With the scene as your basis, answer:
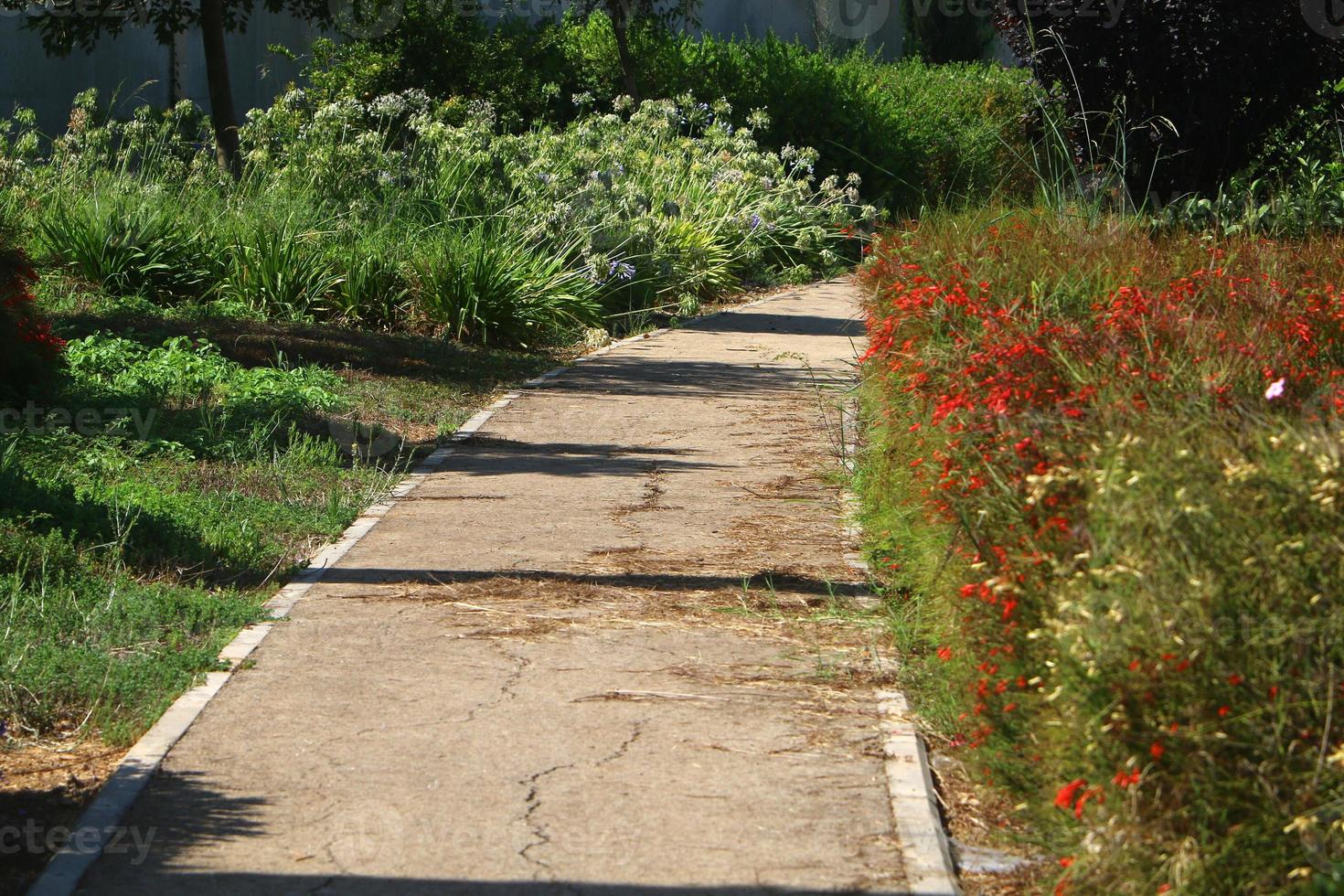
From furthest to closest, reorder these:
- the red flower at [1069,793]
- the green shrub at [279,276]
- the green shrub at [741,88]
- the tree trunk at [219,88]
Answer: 1. the green shrub at [741,88]
2. the tree trunk at [219,88]
3. the green shrub at [279,276]
4. the red flower at [1069,793]

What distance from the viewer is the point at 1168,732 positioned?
3264mm

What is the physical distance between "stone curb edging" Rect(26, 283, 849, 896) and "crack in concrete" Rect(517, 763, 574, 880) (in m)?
1.04

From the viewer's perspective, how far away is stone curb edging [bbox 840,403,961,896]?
3.90 m

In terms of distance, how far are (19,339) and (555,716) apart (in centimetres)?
542

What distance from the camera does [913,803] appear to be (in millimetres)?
4336

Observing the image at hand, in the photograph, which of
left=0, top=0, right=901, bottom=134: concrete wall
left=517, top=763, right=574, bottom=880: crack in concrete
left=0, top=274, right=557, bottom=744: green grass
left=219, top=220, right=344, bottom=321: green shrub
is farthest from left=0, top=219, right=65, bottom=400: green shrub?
left=0, top=0, right=901, bottom=134: concrete wall

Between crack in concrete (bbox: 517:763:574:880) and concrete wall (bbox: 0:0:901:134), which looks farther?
concrete wall (bbox: 0:0:901:134)

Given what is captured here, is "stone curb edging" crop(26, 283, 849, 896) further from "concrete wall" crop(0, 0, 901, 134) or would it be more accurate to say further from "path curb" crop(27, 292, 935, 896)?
"concrete wall" crop(0, 0, 901, 134)

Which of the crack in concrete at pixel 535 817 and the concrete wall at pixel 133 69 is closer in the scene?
the crack in concrete at pixel 535 817

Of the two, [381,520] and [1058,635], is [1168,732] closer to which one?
[1058,635]

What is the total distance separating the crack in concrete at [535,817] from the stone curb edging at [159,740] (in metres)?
1.04

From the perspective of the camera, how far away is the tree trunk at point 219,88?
15688mm

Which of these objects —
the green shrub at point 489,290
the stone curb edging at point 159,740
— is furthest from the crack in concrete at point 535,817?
the green shrub at point 489,290

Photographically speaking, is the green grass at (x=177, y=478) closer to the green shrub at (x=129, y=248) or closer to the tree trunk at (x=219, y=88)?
the green shrub at (x=129, y=248)
